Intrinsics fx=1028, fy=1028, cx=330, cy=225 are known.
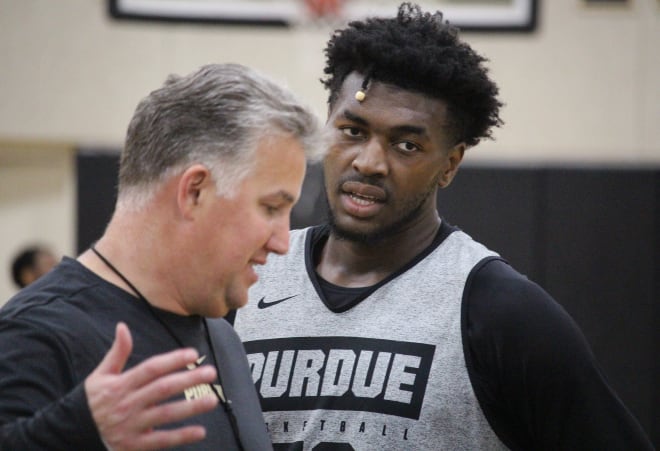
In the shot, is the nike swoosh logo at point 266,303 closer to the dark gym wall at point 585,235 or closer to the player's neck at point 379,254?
the player's neck at point 379,254

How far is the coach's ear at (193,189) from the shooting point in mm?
1628

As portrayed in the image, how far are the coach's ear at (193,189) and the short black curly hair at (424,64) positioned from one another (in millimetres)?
818

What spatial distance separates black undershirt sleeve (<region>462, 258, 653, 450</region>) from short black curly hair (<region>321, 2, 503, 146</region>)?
47cm

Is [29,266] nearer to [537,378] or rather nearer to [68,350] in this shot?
[537,378]

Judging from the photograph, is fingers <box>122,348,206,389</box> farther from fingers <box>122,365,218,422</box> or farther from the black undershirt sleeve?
the black undershirt sleeve

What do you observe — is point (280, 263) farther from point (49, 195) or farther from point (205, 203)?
point (49, 195)

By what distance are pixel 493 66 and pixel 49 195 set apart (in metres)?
3.38

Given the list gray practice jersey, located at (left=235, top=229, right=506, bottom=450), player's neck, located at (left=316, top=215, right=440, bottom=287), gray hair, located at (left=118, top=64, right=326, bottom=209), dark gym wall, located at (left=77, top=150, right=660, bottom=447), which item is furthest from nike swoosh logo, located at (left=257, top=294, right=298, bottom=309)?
dark gym wall, located at (left=77, top=150, right=660, bottom=447)

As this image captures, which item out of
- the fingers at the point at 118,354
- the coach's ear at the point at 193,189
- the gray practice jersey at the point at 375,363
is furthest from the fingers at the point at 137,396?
the gray practice jersey at the point at 375,363

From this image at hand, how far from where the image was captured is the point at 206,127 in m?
1.64

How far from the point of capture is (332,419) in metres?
2.18

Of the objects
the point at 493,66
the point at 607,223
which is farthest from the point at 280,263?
the point at 493,66

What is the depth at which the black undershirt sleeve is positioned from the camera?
6.63 feet

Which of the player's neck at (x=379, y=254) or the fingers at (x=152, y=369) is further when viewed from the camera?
the player's neck at (x=379, y=254)
